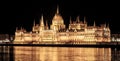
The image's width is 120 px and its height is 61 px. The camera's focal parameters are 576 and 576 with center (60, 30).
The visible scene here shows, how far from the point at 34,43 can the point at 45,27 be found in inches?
337

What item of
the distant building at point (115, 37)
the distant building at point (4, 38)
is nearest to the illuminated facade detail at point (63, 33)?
the distant building at point (115, 37)

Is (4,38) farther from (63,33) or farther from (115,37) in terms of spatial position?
(115,37)

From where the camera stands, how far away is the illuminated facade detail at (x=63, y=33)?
139125 mm

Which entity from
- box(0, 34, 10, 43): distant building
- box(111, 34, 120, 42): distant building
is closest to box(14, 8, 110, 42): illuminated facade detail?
box(111, 34, 120, 42): distant building

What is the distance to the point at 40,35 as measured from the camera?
507 ft

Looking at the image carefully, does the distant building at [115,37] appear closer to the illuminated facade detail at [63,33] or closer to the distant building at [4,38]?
the illuminated facade detail at [63,33]

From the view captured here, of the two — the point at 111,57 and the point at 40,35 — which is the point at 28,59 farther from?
the point at 40,35

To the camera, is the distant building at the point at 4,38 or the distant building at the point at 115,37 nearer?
the distant building at the point at 115,37

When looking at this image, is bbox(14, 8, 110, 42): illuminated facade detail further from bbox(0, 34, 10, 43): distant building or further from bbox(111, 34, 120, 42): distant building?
bbox(0, 34, 10, 43): distant building

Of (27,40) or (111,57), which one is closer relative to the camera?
(111,57)

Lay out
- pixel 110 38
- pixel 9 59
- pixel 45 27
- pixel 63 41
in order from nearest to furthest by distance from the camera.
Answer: pixel 9 59, pixel 110 38, pixel 63 41, pixel 45 27

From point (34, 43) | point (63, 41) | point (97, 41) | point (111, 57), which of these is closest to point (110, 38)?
point (97, 41)

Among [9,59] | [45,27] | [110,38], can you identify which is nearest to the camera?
[9,59]

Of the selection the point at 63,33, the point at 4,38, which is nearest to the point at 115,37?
the point at 63,33
